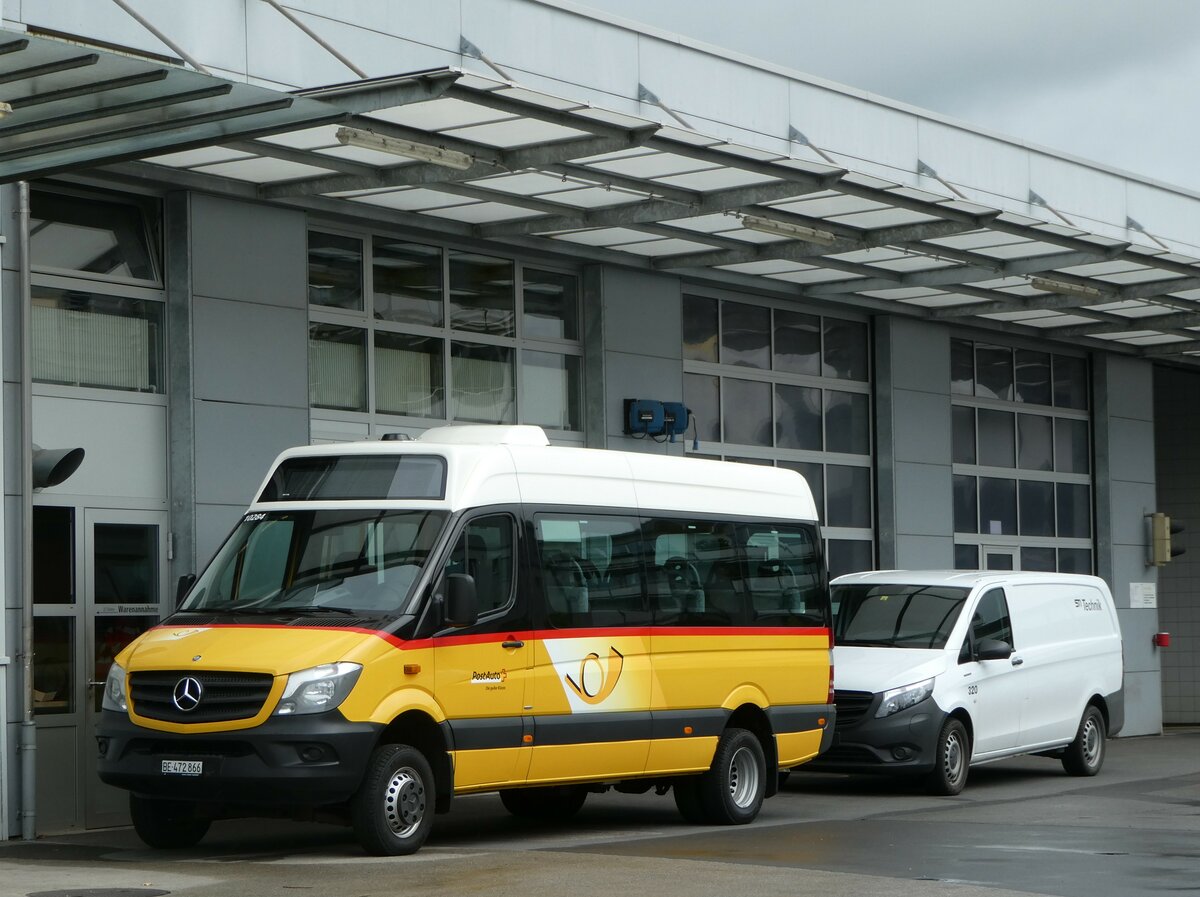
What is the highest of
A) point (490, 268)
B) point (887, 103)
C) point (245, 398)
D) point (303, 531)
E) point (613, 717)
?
point (887, 103)

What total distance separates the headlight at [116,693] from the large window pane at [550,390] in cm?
720

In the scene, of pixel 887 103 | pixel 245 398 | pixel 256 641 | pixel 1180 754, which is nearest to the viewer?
pixel 256 641

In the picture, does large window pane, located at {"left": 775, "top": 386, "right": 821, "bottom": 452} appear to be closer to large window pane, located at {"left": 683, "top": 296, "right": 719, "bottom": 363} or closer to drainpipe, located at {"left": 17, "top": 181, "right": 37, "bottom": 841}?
large window pane, located at {"left": 683, "top": 296, "right": 719, "bottom": 363}

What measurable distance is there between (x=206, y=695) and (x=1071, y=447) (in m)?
17.6

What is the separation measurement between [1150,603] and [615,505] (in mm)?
15731

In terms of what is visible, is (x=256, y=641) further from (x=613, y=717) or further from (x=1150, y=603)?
(x=1150, y=603)

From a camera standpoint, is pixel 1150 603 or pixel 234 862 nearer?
pixel 234 862

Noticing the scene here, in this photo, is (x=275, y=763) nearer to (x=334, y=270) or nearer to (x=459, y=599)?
(x=459, y=599)

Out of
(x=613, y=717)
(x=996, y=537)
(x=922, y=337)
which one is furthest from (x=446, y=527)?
(x=996, y=537)

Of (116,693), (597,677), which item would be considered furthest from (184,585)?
(597,677)

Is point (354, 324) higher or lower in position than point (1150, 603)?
higher

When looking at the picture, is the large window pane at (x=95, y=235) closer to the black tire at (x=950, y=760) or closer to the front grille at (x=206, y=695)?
the front grille at (x=206, y=695)

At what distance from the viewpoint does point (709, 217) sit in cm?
1731

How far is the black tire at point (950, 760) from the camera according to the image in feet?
52.5
